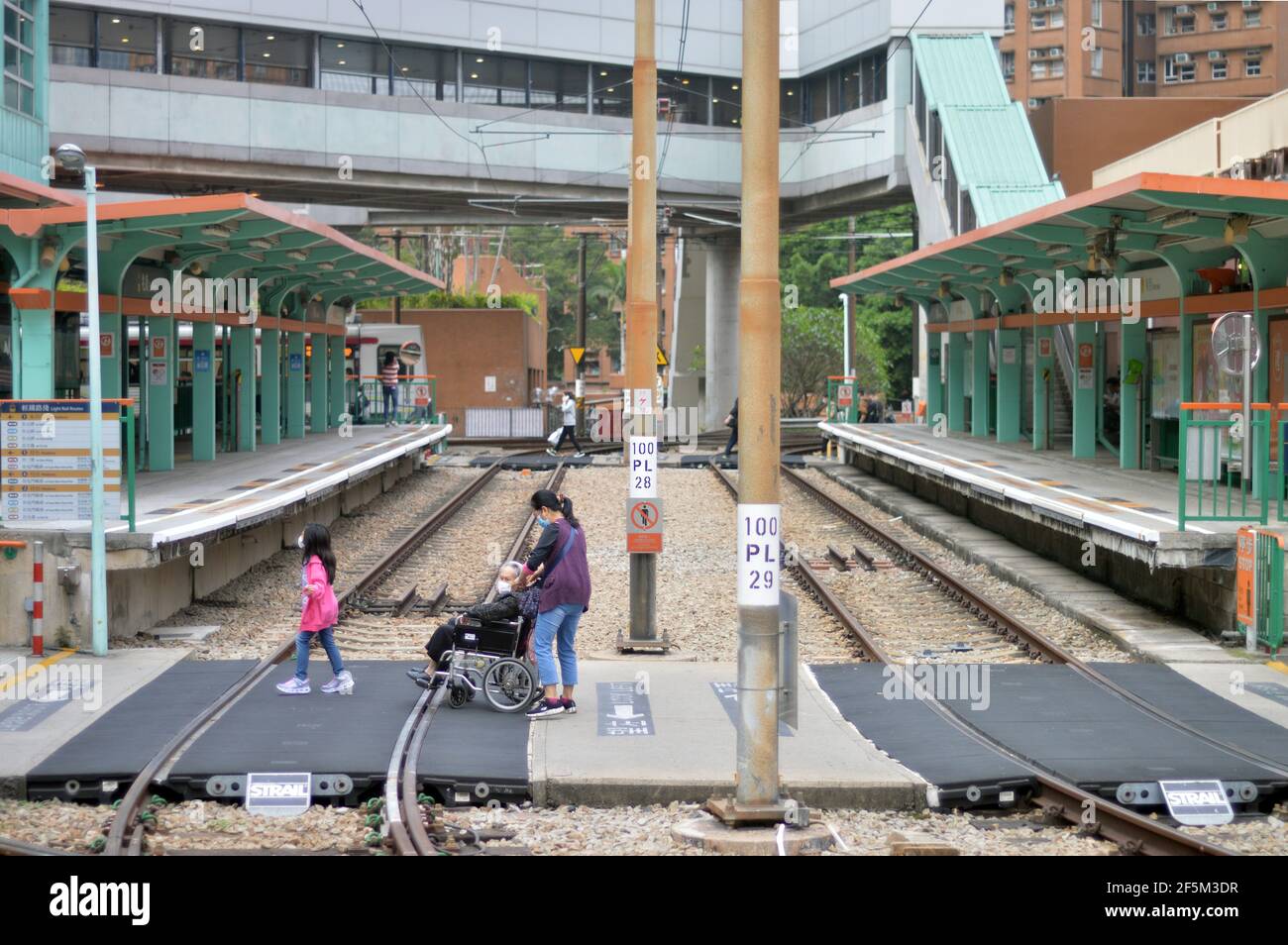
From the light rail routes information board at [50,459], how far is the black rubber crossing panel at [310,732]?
8.61 ft

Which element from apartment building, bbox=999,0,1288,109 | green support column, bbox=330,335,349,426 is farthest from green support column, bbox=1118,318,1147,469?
apartment building, bbox=999,0,1288,109

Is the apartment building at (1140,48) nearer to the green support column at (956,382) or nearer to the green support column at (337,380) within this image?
the green support column at (956,382)

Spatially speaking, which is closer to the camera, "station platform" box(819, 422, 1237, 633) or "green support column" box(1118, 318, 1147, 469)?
"station platform" box(819, 422, 1237, 633)

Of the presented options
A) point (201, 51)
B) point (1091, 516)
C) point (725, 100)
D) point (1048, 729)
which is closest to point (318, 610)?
point (1048, 729)

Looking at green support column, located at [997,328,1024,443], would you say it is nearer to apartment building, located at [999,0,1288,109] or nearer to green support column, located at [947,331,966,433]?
green support column, located at [947,331,966,433]

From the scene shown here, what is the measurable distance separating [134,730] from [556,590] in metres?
2.91

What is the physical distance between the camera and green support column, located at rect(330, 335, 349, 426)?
122 ft

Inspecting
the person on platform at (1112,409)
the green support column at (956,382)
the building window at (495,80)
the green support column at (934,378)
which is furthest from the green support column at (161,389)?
the building window at (495,80)

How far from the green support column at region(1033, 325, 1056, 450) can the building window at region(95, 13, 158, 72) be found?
76.7 ft

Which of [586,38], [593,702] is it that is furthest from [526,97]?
[593,702]

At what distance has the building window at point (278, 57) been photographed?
39.7m

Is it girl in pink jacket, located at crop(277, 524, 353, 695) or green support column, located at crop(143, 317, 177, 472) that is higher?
green support column, located at crop(143, 317, 177, 472)

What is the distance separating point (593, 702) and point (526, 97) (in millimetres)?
34335

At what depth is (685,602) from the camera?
16797 mm
